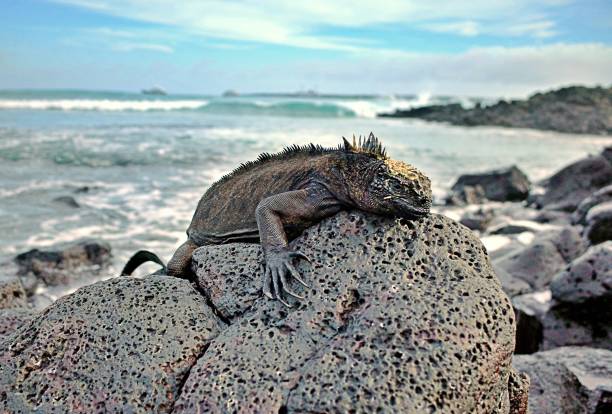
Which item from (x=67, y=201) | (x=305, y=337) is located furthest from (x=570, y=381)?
(x=67, y=201)

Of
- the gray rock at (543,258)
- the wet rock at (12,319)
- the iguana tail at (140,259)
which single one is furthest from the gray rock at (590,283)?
the wet rock at (12,319)

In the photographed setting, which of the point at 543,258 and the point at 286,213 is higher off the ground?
the point at 286,213

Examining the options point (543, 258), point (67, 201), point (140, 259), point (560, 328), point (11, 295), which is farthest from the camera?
point (67, 201)

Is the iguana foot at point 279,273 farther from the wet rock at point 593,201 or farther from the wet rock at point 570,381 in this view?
the wet rock at point 593,201

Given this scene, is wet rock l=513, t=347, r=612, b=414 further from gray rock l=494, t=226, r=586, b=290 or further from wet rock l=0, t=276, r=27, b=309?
wet rock l=0, t=276, r=27, b=309

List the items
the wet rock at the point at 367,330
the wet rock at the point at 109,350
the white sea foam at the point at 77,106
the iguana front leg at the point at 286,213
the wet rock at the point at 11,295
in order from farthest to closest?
the white sea foam at the point at 77,106 < the wet rock at the point at 11,295 < the iguana front leg at the point at 286,213 < the wet rock at the point at 109,350 < the wet rock at the point at 367,330

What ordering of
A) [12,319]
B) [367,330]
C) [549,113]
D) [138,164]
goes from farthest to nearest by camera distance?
[549,113] → [138,164] → [12,319] → [367,330]

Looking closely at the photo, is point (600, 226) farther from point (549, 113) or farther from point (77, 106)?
point (77, 106)
